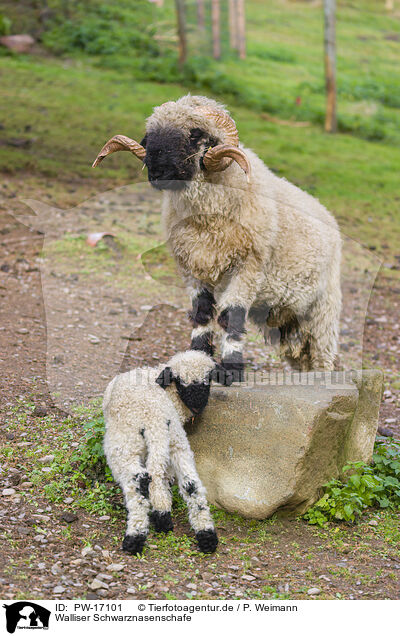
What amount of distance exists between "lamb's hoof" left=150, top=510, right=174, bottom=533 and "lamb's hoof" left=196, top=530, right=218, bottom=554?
199 millimetres

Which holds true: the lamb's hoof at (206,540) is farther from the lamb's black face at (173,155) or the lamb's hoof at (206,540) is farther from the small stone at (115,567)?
the lamb's black face at (173,155)

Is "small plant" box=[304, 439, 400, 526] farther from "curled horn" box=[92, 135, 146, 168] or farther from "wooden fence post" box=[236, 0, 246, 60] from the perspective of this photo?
"wooden fence post" box=[236, 0, 246, 60]

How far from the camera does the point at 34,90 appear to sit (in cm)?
1811

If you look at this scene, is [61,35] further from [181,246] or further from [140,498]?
[140,498]

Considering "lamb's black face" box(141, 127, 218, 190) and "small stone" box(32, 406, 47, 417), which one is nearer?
"lamb's black face" box(141, 127, 218, 190)

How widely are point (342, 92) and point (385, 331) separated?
15.1 meters

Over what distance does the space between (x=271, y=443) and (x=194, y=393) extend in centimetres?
68

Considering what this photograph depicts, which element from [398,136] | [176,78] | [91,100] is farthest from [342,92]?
[91,100]

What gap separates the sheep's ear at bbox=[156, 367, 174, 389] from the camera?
4887 millimetres

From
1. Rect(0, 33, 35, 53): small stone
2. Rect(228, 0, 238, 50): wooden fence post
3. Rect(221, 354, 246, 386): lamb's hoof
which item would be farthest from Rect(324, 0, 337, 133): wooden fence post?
Rect(221, 354, 246, 386): lamb's hoof

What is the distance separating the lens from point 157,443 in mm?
4613

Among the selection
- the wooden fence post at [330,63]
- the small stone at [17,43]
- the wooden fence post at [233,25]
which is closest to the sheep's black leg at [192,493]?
the wooden fence post at [330,63]

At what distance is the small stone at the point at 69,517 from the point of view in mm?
4816

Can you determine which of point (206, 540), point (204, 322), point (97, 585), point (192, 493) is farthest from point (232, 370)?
point (97, 585)
